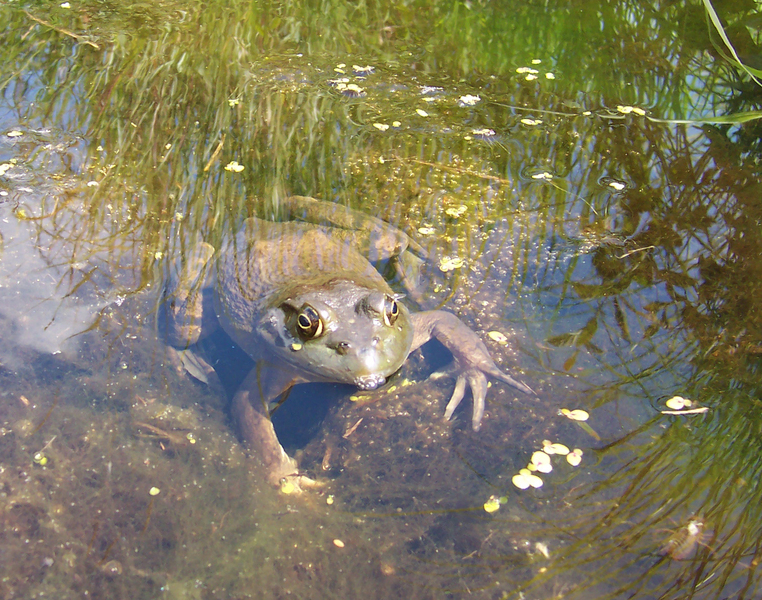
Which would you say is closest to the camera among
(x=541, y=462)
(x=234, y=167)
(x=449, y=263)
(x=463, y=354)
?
(x=541, y=462)

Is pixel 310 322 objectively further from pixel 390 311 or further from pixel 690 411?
pixel 690 411

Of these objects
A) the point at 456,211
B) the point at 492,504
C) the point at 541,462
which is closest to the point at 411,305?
the point at 456,211

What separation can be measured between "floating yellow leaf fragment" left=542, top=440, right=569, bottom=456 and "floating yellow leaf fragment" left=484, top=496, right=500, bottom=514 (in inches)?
15.2

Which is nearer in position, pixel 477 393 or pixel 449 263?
pixel 477 393

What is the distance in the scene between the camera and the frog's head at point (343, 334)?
279 cm

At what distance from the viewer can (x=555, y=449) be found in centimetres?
257

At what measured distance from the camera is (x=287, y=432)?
9.70ft

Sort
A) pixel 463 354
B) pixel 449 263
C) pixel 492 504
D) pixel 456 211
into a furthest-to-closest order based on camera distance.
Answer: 1. pixel 456 211
2. pixel 449 263
3. pixel 463 354
4. pixel 492 504

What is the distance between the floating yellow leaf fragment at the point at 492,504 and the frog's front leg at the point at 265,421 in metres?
0.88

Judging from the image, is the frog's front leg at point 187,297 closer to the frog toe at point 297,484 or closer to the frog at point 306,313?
the frog at point 306,313

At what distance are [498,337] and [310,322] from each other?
1.21 metres

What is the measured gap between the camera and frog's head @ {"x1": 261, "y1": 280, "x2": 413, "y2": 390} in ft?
9.14

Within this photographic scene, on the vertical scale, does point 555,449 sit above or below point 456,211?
below

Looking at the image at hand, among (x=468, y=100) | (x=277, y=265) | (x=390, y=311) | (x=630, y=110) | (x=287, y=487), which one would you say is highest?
(x=630, y=110)
